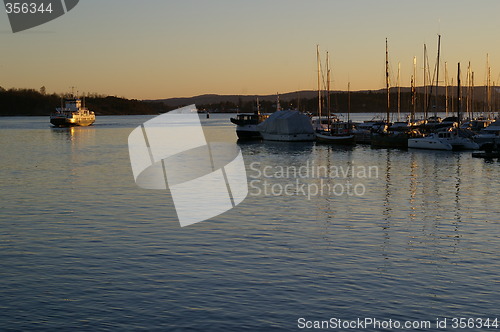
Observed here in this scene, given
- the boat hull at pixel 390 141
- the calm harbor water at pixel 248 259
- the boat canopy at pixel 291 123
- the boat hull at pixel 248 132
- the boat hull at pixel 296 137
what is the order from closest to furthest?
the calm harbor water at pixel 248 259, the boat hull at pixel 390 141, the boat hull at pixel 296 137, the boat canopy at pixel 291 123, the boat hull at pixel 248 132

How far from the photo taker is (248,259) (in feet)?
73.4

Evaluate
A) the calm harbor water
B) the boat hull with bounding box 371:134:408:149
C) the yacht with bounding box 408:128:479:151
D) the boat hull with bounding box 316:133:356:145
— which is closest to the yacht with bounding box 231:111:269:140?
the boat hull with bounding box 316:133:356:145

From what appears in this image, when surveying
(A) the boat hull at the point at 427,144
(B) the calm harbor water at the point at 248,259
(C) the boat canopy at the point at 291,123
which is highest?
(C) the boat canopy at the point at 291,123

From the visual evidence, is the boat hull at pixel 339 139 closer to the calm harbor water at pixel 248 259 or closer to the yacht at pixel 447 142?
the yacht at pixel 447 142

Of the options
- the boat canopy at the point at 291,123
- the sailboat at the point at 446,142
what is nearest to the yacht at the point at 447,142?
the sailboat at the point at 446,142

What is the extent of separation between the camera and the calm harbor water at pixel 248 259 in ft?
54.3

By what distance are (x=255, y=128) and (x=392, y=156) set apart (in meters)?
48.7

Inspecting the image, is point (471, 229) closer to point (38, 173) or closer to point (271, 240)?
point (271, 240)

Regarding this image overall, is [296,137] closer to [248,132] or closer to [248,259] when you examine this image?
[248,132]

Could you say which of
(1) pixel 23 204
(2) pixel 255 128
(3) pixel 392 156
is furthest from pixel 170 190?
(2) pixel 255 128

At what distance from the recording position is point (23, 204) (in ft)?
119

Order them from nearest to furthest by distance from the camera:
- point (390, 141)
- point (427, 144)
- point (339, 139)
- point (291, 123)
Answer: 1. point (427, 144)
2. point (390, 141)
3. point (339, 139)
4. point (291, 123)

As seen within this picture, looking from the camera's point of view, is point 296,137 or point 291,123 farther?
point 291,123

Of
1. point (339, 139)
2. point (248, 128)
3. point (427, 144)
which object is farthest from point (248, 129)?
point (427, 144)
